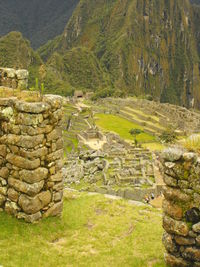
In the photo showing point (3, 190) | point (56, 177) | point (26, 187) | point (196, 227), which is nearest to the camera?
point (196, 227)

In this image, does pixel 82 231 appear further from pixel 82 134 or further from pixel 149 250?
pixel 82 134

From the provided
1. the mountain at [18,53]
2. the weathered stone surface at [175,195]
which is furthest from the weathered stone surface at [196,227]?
the mountain at [18,53]

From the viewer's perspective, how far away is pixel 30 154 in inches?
270

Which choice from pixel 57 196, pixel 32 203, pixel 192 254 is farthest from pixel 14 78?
pixel 192 254

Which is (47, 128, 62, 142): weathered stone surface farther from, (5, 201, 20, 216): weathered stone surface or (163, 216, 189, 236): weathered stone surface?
(163, 216, 189, 236): weathered stone surface

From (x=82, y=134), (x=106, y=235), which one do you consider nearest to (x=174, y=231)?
A: (x=106, y=235)

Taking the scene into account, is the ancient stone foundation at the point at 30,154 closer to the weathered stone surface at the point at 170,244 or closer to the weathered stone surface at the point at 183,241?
the weathered stone surface at the point at 170,244

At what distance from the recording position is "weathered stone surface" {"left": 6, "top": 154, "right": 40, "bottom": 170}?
6887 millimetres

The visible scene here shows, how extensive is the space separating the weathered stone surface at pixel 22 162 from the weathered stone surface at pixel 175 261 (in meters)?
2.98

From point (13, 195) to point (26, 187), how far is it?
442 millimetres

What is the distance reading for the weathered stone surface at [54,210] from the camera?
24.4 ft

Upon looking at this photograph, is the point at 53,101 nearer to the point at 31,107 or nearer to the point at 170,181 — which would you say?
the point at 31,107

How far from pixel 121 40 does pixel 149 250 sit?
→ 176870 mm

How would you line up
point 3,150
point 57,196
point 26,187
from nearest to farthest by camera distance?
point 26,187 < point 3,150 < point 57,196
